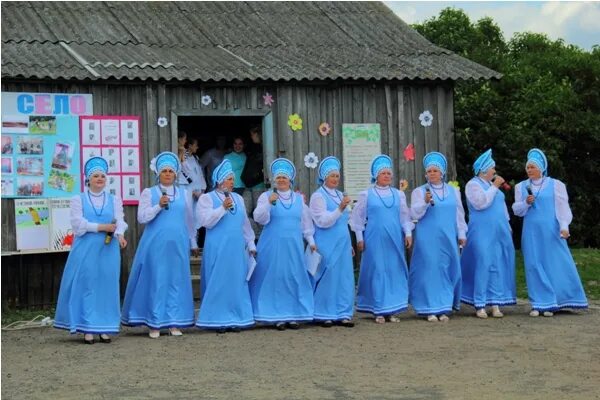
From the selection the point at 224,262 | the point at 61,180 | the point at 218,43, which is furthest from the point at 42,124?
the point at 224,262

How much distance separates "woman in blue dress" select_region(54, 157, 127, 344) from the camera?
35.6ft

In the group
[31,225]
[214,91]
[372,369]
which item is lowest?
[372,369]

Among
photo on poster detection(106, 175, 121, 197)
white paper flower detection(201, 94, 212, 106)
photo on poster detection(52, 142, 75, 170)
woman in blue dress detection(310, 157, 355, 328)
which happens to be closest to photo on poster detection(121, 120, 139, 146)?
photo on poster detection(106, 175, 121, 197)

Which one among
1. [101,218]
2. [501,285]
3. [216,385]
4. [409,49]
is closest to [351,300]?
[501,285]

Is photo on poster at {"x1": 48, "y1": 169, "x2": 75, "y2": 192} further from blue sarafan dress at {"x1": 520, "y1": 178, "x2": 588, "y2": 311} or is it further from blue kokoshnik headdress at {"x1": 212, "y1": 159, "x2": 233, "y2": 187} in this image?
blue sarafan dress at {"x1": 520, "y1": 178, "x2": 588, "y2": 311}

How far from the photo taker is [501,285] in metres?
12.4

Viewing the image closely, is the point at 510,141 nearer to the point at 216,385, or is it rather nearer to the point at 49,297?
the point at 49,297

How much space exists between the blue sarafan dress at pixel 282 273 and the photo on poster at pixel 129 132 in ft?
9.89

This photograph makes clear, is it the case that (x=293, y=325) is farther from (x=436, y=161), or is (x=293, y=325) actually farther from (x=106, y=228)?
(x=436, y=161)

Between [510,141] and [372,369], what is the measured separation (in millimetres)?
13376

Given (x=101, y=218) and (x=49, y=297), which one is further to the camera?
(x=49, y=297)

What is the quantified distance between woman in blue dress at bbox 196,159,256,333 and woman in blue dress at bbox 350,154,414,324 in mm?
1298

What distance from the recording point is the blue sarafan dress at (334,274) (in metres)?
11.9

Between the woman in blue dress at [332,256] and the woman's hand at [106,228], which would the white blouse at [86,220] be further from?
the woman in blue dress at [332,256]
